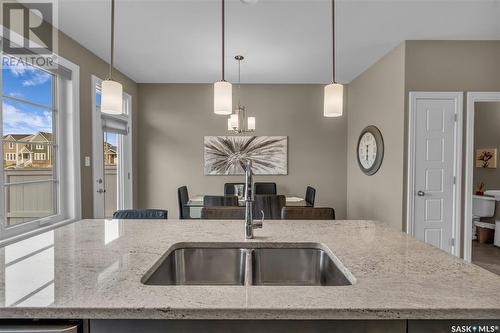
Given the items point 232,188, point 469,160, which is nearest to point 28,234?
point 232,188

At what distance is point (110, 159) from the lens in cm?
395

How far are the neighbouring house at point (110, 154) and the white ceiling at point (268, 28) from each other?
1145mm

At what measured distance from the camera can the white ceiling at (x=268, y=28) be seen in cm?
235

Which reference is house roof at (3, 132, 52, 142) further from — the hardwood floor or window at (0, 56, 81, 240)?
the hardwood floor

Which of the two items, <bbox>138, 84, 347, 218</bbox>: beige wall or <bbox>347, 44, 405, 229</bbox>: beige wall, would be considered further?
<bbox>138, 84, 347, 218</bbox>: beige wall

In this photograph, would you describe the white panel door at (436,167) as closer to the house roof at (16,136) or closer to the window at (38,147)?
the window at (38,147)

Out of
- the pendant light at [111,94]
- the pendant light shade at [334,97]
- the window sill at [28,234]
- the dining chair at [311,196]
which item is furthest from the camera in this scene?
the dining chair at [311,196]

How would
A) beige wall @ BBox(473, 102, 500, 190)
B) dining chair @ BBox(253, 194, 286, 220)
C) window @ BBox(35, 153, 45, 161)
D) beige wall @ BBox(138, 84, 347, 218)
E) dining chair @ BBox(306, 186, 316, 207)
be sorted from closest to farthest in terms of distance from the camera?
1. window @ BBox(35, 153, 45, 161)
2. dining chair @ BBox(253, 194, 286, 220)
3. dining chair @ BBox(306, 186, 316, 207)
4. beige wall @ BBox(473, 102, 500, 190)
5. beige wall @ BBox(138, 84, 347, 218)

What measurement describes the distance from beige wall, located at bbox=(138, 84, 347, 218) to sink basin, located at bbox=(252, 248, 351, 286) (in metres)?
3.40

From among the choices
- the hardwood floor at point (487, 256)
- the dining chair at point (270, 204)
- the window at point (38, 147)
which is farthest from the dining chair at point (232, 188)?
the hardwood floor at point (487, 256)

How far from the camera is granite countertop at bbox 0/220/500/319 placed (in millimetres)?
694

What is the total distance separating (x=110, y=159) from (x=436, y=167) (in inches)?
167

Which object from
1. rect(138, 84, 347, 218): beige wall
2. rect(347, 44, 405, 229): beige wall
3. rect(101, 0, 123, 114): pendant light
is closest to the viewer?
rect(101, 0, 123, 114): pendant light

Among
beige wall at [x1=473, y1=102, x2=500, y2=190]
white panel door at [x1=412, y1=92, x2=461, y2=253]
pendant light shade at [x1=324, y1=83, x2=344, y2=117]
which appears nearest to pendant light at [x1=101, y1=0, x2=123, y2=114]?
pendant light shade at [x1=324, y1=83, x2=344, y2=117]
